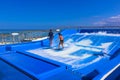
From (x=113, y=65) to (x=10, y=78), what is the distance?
402 centimetres

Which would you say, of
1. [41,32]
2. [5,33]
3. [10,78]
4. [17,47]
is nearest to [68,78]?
[10,78]

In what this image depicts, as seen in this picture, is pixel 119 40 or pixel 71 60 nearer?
pixel 71 60

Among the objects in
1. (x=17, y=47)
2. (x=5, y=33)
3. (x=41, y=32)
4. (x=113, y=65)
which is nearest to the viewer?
(x=113, y=65)

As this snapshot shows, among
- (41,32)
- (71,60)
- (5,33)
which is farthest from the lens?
(41,32)

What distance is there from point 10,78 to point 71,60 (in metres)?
3.77

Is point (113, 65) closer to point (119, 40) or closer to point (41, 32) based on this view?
point (119, 40)

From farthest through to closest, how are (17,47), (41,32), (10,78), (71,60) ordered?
(41,32), (17,47), (71,60), (10,78)

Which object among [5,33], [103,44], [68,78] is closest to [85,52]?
[103,44]

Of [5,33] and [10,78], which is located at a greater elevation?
[5,33]

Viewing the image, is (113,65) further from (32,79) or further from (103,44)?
(103,44)

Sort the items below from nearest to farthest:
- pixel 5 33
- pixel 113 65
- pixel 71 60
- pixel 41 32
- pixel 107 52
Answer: pixel 113 65
pixel 71 60
pixel 107 52
pixel 5 33
pixel 41 32

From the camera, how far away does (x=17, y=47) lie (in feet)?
35.8

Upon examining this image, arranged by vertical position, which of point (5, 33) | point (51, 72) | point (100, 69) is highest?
point (5, 33)

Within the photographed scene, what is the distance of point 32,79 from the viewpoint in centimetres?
477
